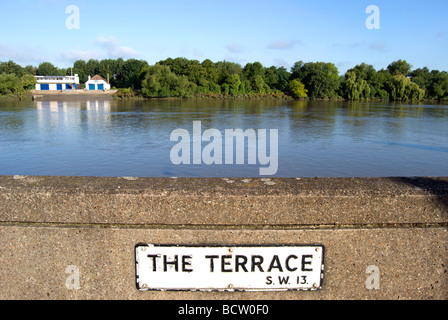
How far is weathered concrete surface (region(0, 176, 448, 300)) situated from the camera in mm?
2305

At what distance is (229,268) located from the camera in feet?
7.84

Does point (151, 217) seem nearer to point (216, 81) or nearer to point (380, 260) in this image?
point (380, 260)

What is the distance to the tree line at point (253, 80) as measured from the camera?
89750 millimetres

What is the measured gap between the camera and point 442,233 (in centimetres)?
234

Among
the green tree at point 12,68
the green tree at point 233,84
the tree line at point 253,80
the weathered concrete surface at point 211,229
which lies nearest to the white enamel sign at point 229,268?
the weathered concrete surface at point 211,229

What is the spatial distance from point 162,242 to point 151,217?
0.17 metres

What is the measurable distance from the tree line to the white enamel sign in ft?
263

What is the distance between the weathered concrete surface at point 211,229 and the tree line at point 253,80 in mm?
79658

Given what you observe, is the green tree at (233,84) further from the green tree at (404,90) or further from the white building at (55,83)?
the white building at (55,83)

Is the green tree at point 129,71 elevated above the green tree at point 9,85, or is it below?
above

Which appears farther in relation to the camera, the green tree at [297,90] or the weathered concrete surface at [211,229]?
the green tree at [297,90]

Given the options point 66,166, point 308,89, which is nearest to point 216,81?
point 308,89

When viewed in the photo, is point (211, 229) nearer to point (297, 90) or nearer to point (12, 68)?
point (297, 90)

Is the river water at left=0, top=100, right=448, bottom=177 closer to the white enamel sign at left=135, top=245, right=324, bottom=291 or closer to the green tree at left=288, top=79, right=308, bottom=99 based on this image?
the white enamel sign at left=135, top=245, right=324, bottom=291
